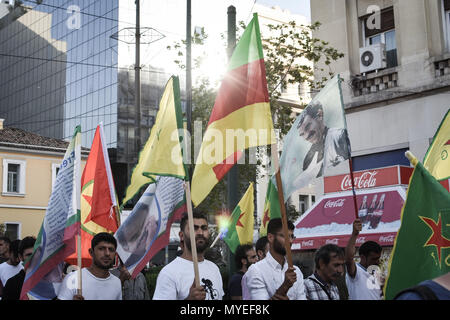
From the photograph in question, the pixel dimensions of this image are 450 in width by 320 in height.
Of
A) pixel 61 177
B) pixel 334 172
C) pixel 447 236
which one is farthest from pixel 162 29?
pixel 447 236

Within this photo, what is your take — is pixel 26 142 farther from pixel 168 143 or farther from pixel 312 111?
pixel 168 143

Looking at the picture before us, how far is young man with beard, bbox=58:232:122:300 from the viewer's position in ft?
19.8

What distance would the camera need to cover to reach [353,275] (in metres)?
6.39

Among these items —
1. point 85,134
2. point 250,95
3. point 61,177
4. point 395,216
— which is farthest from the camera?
point 85,134

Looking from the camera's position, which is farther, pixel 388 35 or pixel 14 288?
pixel 388 35

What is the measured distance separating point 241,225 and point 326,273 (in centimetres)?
465

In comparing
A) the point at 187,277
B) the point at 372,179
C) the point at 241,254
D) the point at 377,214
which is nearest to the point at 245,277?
the point at 187,277

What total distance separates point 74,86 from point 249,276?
51.1 metres

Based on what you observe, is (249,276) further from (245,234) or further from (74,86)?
(74,86)

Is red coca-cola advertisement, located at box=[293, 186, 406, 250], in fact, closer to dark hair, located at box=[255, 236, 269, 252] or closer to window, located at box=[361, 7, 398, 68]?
window, located at box=[361, 7, 398, 68]

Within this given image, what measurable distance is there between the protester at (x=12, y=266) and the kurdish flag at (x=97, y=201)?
106 cm

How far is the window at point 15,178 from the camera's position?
1462 inches

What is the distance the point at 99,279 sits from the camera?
20.1 feet

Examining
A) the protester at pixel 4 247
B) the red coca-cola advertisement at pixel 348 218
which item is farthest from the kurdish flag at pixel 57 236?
the red coca-cola advertisement at pixel 348 218
